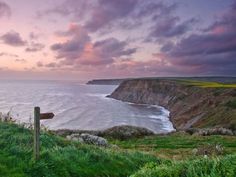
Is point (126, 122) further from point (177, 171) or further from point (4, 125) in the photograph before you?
point (177, 171)

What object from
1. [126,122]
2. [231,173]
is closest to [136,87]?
[126,122]

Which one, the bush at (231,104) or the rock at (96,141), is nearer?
the rock at (96,141)

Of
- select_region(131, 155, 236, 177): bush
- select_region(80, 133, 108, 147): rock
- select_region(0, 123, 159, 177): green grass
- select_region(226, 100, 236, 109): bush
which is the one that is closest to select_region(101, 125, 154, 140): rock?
select_region(80, 133, 108, 147): rock

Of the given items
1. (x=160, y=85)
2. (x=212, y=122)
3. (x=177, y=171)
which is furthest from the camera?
(x=160, y=85)

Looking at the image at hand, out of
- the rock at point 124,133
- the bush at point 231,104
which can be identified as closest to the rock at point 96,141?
the rock at point 124,133

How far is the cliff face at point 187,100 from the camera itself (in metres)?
66.7

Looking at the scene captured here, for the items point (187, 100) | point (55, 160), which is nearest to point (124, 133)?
point (55, 160)

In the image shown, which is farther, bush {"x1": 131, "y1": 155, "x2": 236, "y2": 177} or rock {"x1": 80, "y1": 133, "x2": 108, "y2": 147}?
A: rock {"x1": 80, "y1": 133, "x2": 108, "y2": 147}

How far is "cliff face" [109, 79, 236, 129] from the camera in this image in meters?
66.7

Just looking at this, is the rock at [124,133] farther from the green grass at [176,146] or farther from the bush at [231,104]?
the bush at [231,104]

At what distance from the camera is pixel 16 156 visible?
11164 millimetres

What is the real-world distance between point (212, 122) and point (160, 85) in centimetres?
8401

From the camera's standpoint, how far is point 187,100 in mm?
102812

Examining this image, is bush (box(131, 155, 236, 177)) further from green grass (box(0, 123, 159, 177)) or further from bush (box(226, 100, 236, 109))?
bush (box(226, 100, 236, 109))
